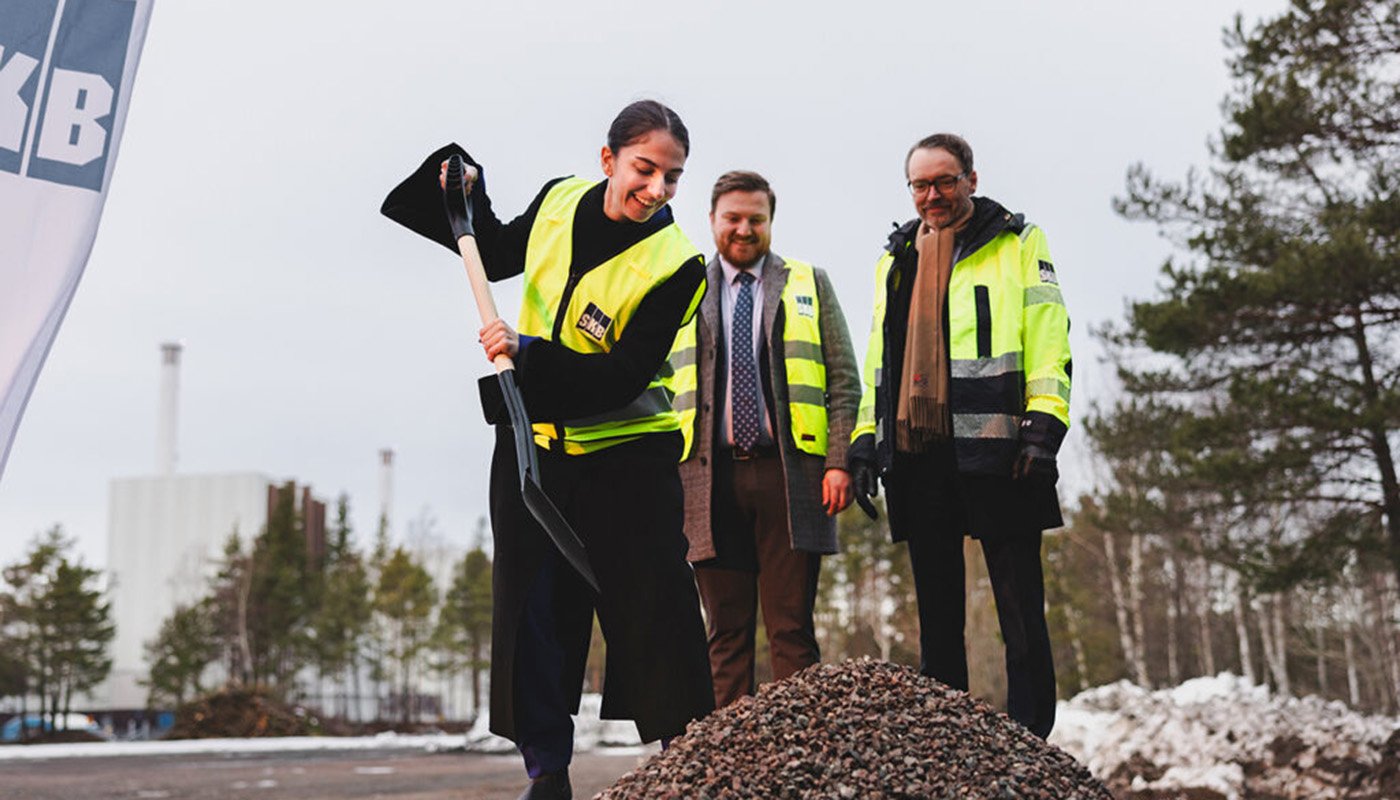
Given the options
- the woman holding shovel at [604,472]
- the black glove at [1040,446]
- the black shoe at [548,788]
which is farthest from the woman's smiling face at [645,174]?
the black shoe at [548,788]

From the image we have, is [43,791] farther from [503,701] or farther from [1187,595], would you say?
[1187,595]

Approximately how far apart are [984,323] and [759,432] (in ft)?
3.01

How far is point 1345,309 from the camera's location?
15.8 metres

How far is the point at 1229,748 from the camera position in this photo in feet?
25.7

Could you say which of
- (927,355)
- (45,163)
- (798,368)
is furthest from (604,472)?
(45,163)

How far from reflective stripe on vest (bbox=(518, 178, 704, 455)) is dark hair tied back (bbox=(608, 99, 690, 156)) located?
0.25 m

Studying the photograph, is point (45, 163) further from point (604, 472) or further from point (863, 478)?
point (863, 478)

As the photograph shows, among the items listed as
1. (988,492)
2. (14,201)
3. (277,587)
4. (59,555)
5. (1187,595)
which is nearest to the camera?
(14,201)

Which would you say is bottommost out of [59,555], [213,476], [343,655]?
[343,655]

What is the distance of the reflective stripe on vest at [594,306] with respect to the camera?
357 cm

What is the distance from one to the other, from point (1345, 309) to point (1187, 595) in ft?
81.4

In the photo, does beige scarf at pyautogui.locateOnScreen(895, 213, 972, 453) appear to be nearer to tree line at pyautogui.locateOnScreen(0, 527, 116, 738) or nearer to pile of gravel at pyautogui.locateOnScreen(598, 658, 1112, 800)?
pile of gravel at pyautogui.locateOnScreen(598, 658, 1112, 800)

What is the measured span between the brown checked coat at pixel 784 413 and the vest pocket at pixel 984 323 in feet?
2.29

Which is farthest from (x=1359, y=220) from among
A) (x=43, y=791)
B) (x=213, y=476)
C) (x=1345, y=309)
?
(x=213, y=476)
